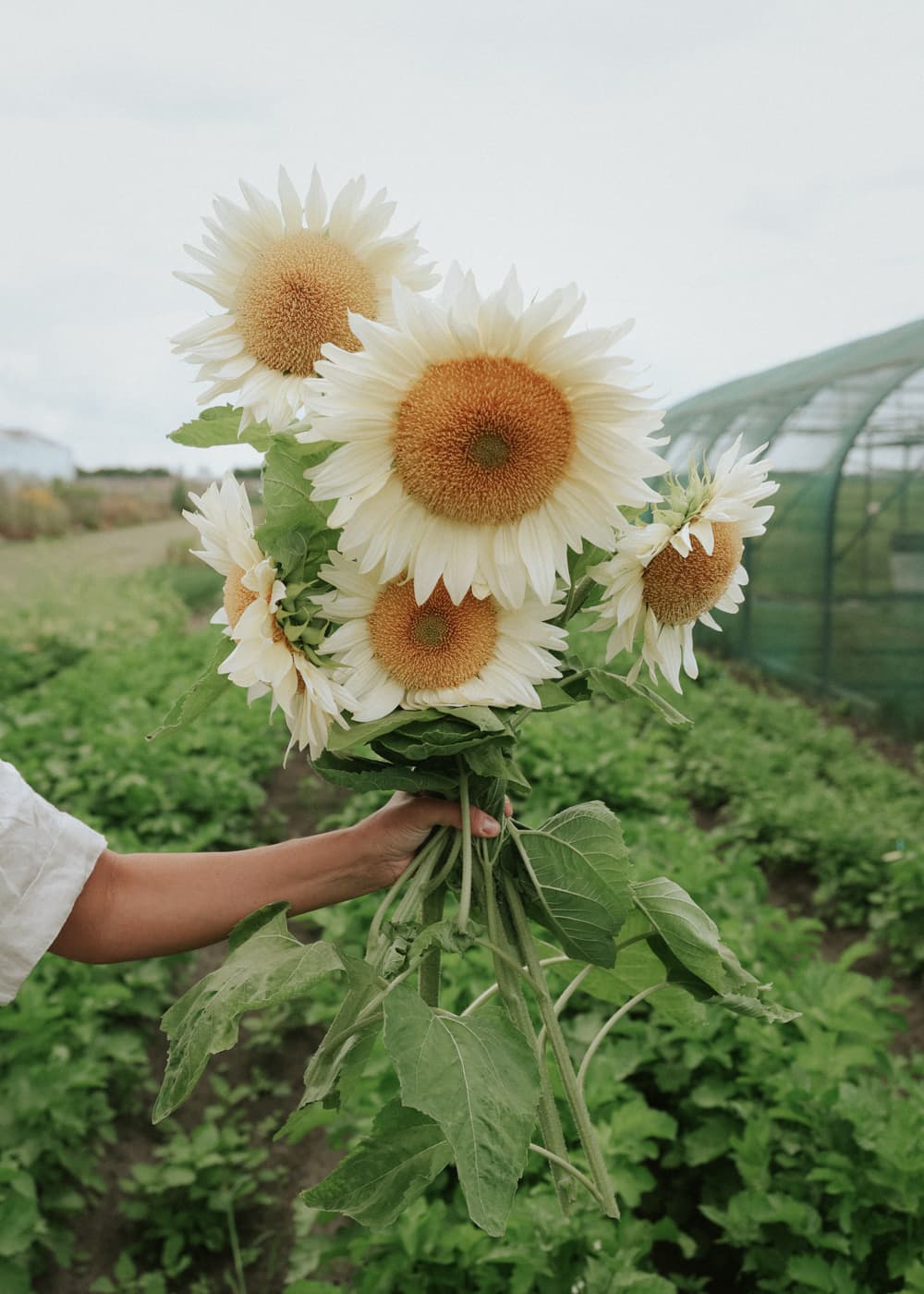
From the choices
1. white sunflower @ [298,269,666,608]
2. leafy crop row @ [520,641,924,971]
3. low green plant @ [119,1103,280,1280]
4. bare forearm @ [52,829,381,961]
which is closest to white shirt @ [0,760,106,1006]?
bare forearm @ [52,829,381,961]

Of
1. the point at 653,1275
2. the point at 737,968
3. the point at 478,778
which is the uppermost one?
the point at 478,778

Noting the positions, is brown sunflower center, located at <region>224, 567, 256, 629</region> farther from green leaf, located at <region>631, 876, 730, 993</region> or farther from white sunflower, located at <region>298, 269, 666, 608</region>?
green leaf, located at <region>631, 876, 730, 993</region>

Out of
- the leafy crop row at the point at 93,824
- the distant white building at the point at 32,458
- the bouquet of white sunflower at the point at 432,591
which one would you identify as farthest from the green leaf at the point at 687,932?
the distant white building at the point at 32,458

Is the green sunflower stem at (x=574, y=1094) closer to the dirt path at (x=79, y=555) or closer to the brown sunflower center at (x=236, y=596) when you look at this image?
the brown sunflower center at (x=236, y=596)

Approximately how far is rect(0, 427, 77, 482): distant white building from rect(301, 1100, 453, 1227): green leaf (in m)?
17.0

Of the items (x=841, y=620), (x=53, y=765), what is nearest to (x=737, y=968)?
(x=53, y=765)

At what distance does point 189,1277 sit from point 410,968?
232 centimetres

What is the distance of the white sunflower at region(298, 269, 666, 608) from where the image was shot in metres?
0.89

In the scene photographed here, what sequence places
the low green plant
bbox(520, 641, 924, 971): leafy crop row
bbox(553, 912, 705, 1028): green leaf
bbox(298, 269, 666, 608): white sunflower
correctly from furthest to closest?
bbox(520, 641, 924, 971): leafy crop row
the low green plant
bbox(553, 912, 705, 1028): green leaf
bbox(298, 269, 666, 608): white sunflower

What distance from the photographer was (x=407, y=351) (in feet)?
2.94

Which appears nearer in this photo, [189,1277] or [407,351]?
[407,351]

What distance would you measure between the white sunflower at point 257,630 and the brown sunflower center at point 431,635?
0.22ft

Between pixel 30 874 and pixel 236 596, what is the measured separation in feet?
1.78

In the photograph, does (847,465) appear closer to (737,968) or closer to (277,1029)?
(277,1029)
